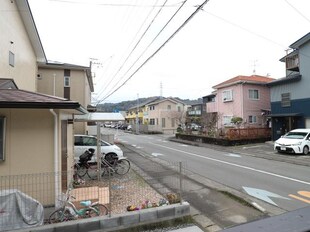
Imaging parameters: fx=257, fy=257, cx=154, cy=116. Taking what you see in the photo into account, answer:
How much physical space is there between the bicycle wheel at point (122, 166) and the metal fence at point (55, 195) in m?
1.34

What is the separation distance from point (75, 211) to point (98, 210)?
20.6 inches

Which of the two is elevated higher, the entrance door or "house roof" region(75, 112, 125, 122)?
"house roof" region(75, 112, 125, 122)

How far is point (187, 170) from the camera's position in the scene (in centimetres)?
1225

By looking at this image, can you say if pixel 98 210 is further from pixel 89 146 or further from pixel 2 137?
pixel 89 146

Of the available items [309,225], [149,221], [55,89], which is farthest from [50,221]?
[55,89]

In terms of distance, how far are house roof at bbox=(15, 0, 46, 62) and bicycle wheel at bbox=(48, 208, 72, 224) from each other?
11.1m

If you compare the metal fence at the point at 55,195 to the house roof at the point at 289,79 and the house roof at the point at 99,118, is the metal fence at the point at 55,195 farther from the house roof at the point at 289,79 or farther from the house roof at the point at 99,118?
the house roof at the point at 289,79

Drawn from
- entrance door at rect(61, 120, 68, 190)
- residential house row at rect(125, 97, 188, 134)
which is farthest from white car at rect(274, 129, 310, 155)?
residential house row at rect(125, 97, 188, 134)

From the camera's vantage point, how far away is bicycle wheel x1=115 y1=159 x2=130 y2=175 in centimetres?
1122

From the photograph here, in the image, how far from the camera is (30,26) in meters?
14.4

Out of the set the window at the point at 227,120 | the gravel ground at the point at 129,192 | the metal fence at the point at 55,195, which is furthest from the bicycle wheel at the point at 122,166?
the window at the point at 227,120

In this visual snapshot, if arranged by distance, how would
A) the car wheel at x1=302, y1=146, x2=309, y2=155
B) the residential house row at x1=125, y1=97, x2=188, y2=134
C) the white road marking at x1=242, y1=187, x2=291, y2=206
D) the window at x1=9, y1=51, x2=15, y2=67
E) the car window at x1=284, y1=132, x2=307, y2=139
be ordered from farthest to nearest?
the residential house row at x1=125, y1=97, x2=188, y2=134 → the car window at x1=284, y1=132, x2=307, y2=139 → the car wheel at x1=302, y1=146, x2=309, y2=155 → the window at x1=9, y1=51, x2=15, y2=67 → the white road marking at x1=242, y1=187, x2=291, y2=206

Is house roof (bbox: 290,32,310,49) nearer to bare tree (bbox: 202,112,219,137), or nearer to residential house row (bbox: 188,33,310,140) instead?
residential house row (bbox: 188,33,310,140)

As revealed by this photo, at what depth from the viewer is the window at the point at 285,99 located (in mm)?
22891
